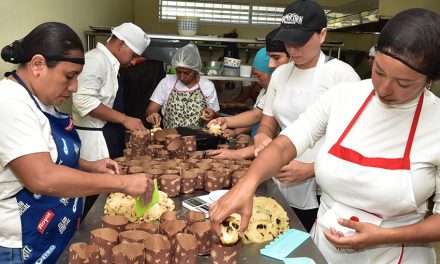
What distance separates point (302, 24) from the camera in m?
1.70

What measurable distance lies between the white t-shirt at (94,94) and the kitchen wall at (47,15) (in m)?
0.38

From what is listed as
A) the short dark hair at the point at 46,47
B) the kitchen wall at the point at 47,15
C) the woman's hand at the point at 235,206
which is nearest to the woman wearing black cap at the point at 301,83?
the woman's hand at the point at 235,206

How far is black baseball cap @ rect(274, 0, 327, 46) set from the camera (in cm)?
171

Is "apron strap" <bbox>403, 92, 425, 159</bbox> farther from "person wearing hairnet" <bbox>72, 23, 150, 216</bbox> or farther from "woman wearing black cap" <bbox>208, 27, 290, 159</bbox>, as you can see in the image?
"person wearing hairnet" <bbox>72, 23, 150, 216</bbox>

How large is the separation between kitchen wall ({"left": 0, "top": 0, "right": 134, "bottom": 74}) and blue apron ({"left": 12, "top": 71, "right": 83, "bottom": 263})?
0.85m

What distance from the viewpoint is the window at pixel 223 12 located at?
6.48 m

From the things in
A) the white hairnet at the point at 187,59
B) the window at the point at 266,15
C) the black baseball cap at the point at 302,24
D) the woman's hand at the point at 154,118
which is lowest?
the woman's hand at the point at 154,118

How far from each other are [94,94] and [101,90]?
11 cm

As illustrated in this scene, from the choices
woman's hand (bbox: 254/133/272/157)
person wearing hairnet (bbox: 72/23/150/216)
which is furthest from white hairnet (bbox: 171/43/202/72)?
woman's hand (bbox: 254/133/272/157)

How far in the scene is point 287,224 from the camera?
4.48ft

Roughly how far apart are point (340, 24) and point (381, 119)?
12.3ft

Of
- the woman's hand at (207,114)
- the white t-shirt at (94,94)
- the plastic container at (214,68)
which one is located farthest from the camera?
the plastic container at (214,68)

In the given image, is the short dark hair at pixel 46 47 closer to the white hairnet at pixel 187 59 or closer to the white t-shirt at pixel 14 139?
the white t-shirt at pixel 14 139

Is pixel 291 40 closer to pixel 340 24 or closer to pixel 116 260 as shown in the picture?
pixel 116 260
